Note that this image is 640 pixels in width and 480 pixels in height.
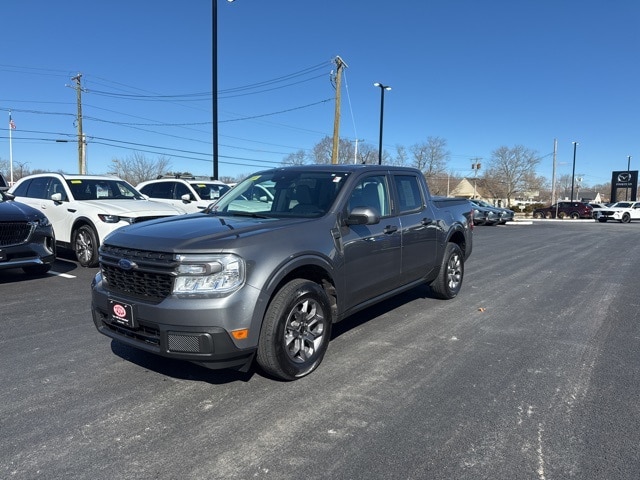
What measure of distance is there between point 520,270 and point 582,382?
6052mm

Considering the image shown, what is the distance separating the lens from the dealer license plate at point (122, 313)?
3.42m

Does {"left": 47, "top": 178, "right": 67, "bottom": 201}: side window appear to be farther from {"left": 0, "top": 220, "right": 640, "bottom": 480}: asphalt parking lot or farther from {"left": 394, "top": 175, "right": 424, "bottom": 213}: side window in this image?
{"left": 394, "top": 175, "right": 424, "bottom": 213}: side window

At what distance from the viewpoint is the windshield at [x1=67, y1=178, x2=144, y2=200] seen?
9345 millimetres

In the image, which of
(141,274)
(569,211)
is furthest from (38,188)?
(569,211)

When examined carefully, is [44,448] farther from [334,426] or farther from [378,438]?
[378,438]

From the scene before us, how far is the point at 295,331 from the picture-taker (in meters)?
3.70

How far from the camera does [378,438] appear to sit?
114 inches

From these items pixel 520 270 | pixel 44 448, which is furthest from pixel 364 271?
pixel 520 270

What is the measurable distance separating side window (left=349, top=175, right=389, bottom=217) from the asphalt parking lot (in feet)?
4.56

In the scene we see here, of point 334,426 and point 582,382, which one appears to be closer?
point 334,426

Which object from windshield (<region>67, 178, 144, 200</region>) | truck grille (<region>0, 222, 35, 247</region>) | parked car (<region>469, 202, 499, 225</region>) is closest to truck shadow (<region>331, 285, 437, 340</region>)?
truck grille (<region>0, 222, 35, 247</region>)

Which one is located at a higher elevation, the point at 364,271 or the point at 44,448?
the point at 364,271

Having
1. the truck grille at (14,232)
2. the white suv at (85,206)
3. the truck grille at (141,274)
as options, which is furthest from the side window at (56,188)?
the truck grille at (141,274)

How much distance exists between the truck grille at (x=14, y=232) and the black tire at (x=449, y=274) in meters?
6.19
